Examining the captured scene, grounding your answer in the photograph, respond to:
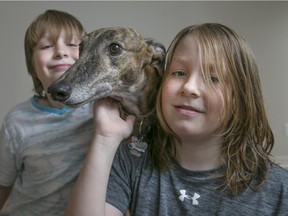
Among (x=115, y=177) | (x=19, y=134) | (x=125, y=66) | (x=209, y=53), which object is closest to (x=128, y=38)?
(x=125, y=66)

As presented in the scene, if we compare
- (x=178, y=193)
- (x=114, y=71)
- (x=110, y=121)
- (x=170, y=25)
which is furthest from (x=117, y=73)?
(x=170, y=25)

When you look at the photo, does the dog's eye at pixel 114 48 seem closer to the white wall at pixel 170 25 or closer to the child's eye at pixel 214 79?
the child's eye at pixel 214 79

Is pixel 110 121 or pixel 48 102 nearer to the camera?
pixel 110 121

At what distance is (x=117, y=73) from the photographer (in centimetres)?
91

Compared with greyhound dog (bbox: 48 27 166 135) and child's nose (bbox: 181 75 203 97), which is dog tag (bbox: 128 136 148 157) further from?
child's nose (bbox: 181 75 203 97)

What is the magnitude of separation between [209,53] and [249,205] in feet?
1.33

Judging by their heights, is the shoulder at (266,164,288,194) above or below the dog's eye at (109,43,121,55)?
below

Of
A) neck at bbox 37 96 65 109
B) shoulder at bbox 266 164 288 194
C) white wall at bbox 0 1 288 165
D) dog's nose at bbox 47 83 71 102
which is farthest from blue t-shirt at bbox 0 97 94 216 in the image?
white wall at bbox 0 1 288 165

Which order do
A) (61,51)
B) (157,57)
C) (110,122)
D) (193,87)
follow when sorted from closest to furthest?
(193,87)
(110,122)
(157,57)
(61,51)

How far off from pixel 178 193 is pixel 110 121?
0.90 ft

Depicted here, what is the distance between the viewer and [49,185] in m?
1.06

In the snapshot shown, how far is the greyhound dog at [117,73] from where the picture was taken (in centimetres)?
83

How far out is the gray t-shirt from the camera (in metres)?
0.81

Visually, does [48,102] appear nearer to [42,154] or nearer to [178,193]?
Result: [42,154]
